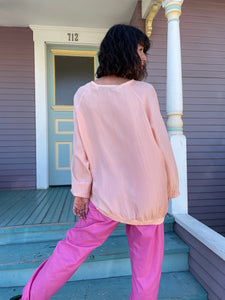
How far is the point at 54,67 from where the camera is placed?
10.4ft

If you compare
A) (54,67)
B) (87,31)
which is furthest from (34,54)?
(87,31)

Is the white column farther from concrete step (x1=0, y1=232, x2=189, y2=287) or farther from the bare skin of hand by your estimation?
the bare skin of hand

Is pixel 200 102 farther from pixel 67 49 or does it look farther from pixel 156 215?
pixel 156 215

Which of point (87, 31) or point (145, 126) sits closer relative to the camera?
point (145, 126)

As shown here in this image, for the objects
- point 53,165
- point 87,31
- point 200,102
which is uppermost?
point 87,31

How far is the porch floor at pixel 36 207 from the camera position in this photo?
1.74 meters

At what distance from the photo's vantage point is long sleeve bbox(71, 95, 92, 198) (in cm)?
83

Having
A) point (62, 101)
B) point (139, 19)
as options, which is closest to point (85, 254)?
point (139, 19)

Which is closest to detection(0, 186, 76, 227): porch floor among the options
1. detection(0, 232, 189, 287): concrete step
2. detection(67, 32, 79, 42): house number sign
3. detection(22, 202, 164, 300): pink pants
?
detection(0, 232, 189, 287): concrete step

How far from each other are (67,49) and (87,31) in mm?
413

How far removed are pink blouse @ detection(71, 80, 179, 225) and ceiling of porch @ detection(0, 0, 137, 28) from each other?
95.3 inches

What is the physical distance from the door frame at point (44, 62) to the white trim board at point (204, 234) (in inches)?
82.9

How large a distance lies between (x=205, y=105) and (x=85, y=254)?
8.54 ft

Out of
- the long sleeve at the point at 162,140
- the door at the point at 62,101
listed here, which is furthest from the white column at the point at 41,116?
the long sleeve at the point at 162,140
